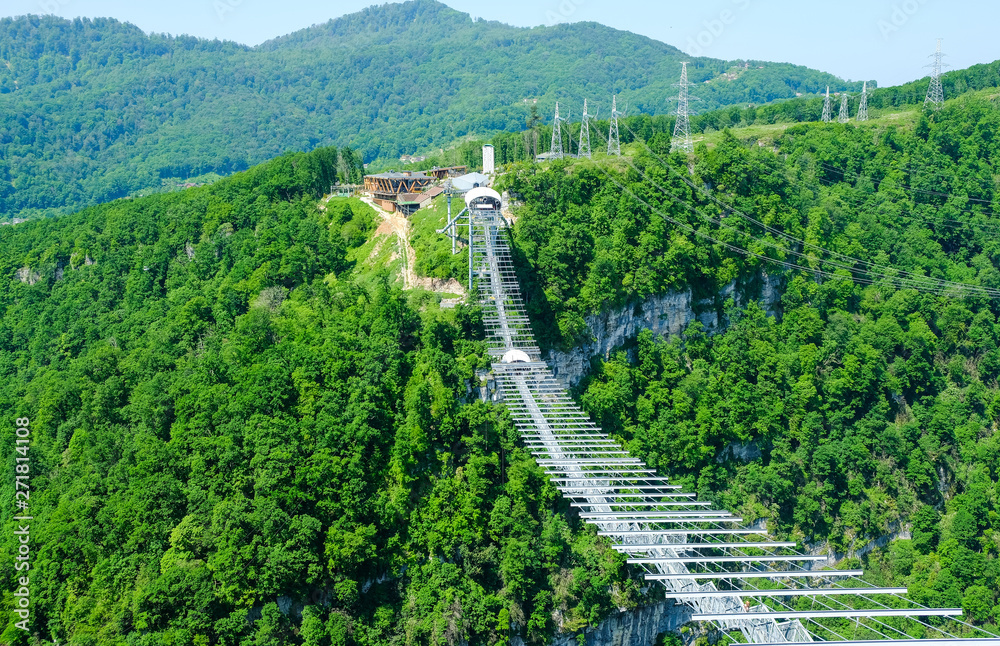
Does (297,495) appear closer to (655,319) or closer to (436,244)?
(436,244)

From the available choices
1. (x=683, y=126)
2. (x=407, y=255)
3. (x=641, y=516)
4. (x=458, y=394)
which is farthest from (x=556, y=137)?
(x=641, y=516)

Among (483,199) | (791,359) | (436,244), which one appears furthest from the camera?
(791,359)

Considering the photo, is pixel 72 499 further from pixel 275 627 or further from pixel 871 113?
pixel 871 113

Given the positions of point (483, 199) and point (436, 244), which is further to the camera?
point (436, 244)

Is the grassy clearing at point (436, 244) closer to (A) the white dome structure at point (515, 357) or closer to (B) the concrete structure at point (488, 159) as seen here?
(B) the concrete structure at point (488, 159)

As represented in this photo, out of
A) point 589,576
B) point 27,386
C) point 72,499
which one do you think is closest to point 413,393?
point 589,576

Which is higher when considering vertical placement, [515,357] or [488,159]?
[488,159]
